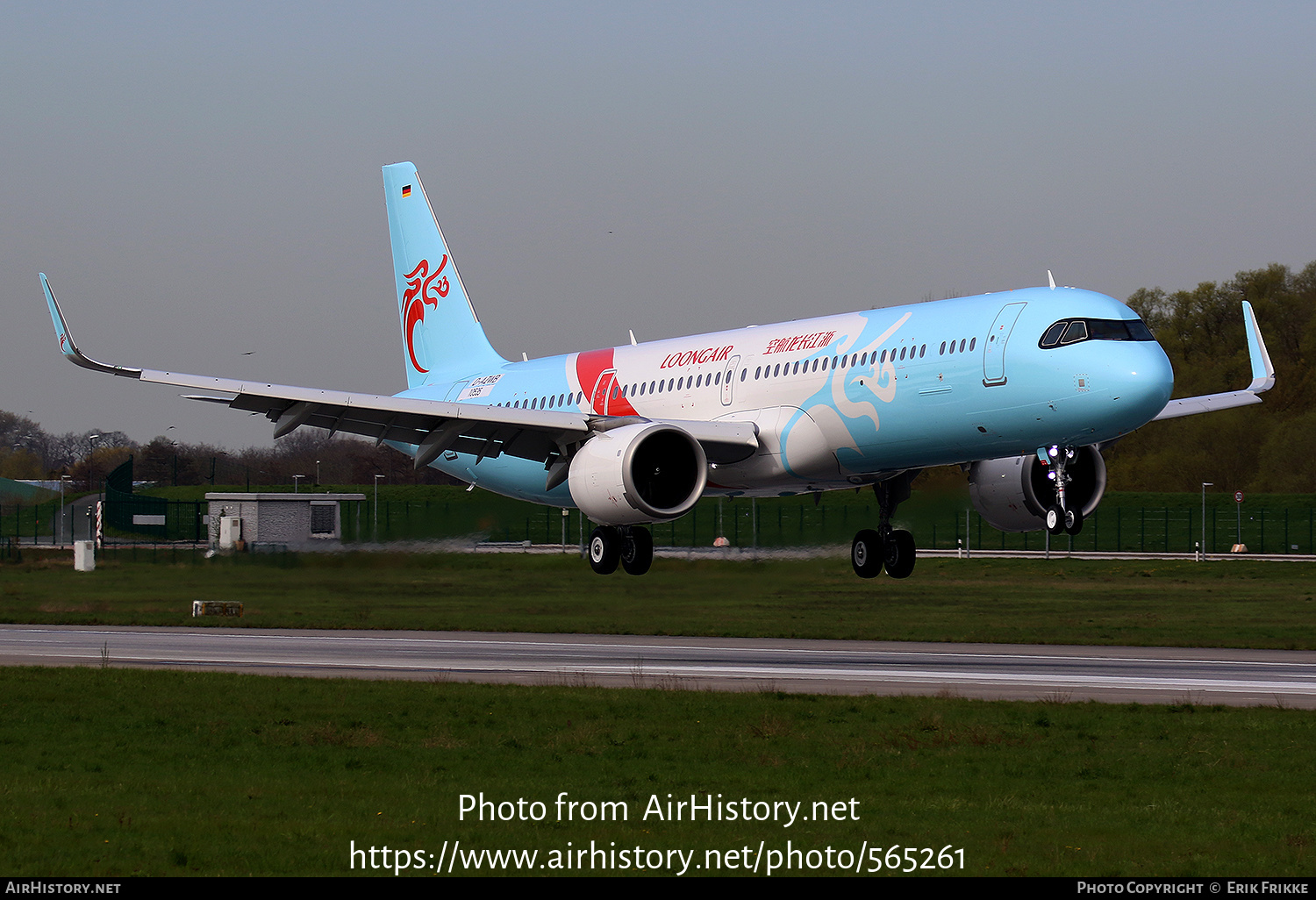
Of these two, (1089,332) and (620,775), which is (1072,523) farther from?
(620,775)

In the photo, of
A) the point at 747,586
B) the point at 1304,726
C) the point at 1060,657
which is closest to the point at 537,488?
the point at 747,586

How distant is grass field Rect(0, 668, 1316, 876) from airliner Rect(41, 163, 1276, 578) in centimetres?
509

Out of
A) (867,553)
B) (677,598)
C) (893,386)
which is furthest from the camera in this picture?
(677,598)

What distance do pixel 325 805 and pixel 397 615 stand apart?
42.5m

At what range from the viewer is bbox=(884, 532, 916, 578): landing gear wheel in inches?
1531

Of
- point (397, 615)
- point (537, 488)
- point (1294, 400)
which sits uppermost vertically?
point (1294, 400)

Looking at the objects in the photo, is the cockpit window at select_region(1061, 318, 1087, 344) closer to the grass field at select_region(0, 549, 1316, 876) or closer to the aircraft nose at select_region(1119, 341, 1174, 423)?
the aircraft nose at select_region(1119, 341, 1174, 423)

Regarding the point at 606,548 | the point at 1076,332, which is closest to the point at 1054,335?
the point at 1076,332

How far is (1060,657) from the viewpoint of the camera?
47438mm

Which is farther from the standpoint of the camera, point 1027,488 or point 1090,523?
point 1090,523

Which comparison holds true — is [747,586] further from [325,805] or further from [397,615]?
[397,615]

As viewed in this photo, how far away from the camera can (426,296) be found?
50.5 metres

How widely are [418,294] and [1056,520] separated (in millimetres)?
25495
